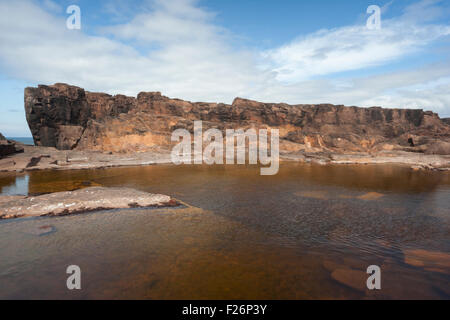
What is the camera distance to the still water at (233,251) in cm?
557

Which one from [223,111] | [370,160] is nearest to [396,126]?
[370,160]

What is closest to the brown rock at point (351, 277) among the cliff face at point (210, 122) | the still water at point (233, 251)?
the still water at point (233, 251)

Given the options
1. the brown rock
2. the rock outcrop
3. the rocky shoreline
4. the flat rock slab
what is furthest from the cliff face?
the brown rock

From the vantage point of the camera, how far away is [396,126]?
2103 inches

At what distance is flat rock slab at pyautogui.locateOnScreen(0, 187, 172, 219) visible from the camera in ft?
34.8

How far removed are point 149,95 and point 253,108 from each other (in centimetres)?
2423

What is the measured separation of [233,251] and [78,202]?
8.30 m

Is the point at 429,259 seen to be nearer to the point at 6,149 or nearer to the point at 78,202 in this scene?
the point at 78,202

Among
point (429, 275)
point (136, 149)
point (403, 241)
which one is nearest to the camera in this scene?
point (429, 275)

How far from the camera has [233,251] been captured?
752 centimetres

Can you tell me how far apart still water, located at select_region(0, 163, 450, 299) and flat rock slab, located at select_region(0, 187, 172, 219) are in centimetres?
64

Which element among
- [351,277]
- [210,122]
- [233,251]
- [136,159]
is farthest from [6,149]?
[351,277]
